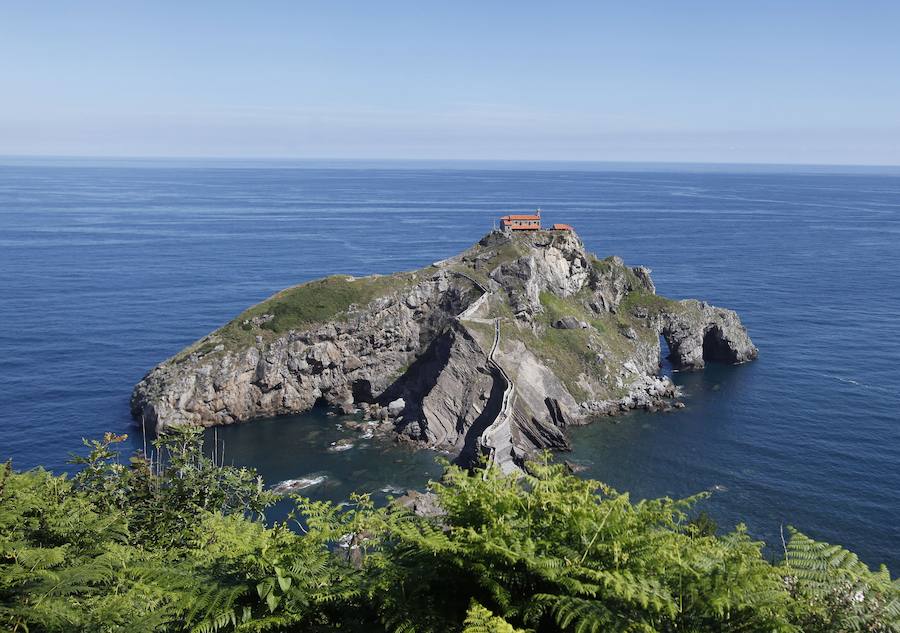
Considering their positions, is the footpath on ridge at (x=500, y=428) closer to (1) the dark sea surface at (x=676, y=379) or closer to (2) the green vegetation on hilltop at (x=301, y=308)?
(1) the dark sea surface at (x=676, y=379)

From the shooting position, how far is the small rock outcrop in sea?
7575cm

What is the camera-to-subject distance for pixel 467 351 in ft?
260

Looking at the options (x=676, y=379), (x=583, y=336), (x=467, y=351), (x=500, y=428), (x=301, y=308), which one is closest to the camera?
(x=500, y=428)

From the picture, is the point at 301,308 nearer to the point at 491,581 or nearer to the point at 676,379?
the point at 676,379

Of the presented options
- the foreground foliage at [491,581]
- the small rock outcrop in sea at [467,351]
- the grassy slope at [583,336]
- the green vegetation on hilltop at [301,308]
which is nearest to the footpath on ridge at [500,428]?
the small rock outcrop in sea at [467,351]

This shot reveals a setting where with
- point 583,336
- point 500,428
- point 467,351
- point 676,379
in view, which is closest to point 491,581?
point 500,428

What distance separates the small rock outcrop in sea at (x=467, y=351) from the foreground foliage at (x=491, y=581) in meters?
51.7

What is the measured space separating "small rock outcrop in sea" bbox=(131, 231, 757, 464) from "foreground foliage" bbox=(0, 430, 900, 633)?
51715 millimetres

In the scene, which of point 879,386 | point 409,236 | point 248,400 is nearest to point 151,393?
point 248,400

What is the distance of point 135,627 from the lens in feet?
35.3

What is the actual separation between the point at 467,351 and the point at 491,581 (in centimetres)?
6866

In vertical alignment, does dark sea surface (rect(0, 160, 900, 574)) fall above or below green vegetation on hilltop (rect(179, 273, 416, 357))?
below

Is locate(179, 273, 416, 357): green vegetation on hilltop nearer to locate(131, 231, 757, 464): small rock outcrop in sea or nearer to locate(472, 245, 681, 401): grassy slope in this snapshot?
locate(131, 231, 757, 464): small rock outcrop in sea

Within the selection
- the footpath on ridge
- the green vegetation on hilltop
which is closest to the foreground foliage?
the footpath on ridge
